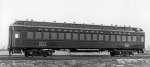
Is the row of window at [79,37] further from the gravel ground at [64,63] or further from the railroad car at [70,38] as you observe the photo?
the gravel ground at [64,63]

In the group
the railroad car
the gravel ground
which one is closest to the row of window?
the railroad car

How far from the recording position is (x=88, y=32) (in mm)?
27125

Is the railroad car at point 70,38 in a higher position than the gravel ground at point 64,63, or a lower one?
higher

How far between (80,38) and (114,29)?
5185 millimetres

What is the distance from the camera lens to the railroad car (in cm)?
2380

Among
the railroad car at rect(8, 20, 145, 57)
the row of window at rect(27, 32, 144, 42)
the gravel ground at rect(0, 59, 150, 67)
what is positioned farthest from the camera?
the row of window at rect(27, 32, 144, 42)

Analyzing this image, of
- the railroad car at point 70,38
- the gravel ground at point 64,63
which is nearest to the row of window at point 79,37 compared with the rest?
the railroad car at point 70,38

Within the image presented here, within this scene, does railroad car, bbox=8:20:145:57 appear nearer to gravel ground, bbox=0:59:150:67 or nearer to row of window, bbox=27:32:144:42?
row of window, bbox=27:32:144:42

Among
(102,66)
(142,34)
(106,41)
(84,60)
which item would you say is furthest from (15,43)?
(142,34)

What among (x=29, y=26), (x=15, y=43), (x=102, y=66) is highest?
(x=29, y=26)

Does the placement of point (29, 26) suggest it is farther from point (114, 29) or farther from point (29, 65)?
point (114, 29)

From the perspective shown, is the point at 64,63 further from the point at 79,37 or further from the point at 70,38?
the point at 79,37

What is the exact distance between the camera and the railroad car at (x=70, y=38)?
78.1 feet

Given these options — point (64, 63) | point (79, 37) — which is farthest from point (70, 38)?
point (64, 63)
